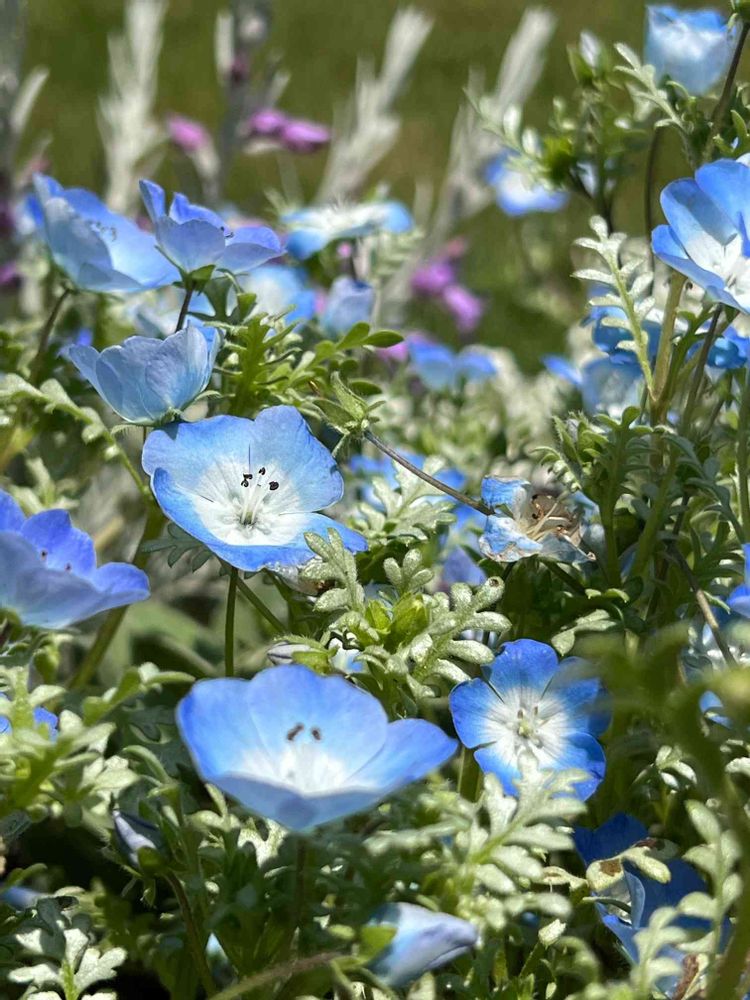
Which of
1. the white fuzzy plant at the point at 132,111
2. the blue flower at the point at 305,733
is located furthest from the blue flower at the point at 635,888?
the white fuzzy plant at the point at 132,111

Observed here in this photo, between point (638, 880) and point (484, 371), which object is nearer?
point (638, 880)

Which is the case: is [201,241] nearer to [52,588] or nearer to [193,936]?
[52,588]

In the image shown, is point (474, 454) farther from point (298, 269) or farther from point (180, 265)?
point (180, 265)

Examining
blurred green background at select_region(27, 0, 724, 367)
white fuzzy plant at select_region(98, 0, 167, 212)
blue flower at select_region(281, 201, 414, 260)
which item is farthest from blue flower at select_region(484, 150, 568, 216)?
blue flower at select_region(281, 201, 414, 260)

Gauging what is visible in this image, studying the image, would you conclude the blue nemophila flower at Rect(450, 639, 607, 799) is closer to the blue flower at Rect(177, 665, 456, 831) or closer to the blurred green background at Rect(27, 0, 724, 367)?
the blue flower at Rect(177, 665, 456, 831)

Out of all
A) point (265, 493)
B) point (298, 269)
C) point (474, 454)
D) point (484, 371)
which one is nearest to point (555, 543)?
point (265, 493)

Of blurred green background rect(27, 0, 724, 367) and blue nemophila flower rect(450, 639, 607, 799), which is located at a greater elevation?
blue nemophila flower rect(450, 639, 607, 799)
